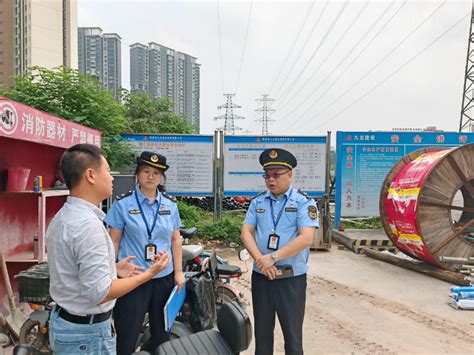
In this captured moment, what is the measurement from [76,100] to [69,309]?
18.6ft

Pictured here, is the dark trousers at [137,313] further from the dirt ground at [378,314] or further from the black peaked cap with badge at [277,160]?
the dirt ground at [378,314]

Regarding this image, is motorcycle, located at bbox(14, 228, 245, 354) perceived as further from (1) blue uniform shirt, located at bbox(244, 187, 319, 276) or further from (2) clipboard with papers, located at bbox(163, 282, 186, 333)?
(1) blue uniform shirt, located at bbox(244, 187, 319, 276)

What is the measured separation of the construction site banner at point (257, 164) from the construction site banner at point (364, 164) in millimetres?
662

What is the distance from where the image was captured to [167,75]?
30.0 meters

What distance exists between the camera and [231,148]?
830 centimetres

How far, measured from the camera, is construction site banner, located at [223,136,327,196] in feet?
27.1

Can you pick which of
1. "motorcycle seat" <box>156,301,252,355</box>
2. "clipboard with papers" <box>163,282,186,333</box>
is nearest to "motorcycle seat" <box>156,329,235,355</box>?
"motorcycle seat" <box>156,301,252,355</box>

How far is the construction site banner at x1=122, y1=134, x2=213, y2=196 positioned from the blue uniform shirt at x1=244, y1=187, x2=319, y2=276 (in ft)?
18.2

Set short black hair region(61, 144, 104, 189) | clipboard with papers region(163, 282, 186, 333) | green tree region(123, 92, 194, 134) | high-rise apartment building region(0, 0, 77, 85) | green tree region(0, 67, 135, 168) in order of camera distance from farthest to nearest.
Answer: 1. high-rise apartment building region(0, 0, 77, 85)
2. green tree region(123, 92, 194, 134)
3. green tree region(0, 67, 135, 168)
4. clipboard with papers region(163, 282, 186, 333)
5. short black hair region(61, 144, 104, 189)

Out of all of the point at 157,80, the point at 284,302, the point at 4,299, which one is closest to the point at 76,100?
the point at 4,299

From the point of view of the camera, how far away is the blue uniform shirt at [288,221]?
2600mm

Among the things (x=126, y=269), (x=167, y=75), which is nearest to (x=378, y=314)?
(x=126, y=269)

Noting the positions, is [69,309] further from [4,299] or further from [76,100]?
[76,100]

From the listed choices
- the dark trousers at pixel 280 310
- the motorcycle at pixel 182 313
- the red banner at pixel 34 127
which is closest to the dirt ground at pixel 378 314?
the motorcycle at pixel 182 313
